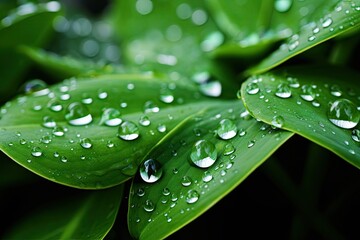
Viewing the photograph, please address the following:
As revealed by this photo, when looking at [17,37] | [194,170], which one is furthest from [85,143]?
[17,37]

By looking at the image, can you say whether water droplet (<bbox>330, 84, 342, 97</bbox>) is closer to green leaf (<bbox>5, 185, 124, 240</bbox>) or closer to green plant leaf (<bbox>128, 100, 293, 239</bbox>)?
green plant leaf (<bbox>128, 100, 293, 239</bbox>)

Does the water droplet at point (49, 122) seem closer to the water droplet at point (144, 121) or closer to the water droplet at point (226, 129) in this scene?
the water droplet at point (144, 121)

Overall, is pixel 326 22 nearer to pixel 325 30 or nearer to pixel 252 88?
pixel 325 30

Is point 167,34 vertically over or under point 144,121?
under

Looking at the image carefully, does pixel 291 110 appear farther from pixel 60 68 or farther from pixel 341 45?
pixel 60 68

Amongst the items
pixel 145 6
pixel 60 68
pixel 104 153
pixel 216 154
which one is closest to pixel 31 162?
pixel 104 153

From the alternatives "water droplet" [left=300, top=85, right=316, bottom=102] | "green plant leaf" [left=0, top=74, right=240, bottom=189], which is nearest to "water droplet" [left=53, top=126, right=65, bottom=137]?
"green plant leaf" [left=0, top=74, right=240, bottom=189]

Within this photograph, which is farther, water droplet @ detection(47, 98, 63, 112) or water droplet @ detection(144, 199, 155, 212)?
water droplet @ detection(47, 98, 63, 112)
